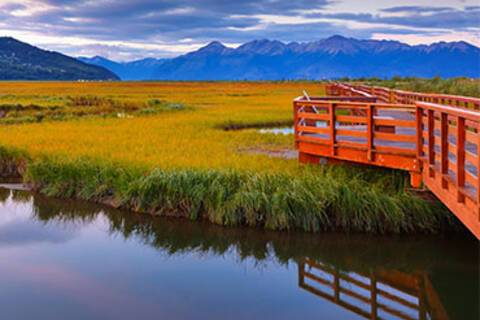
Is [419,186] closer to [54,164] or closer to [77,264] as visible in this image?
[77,264]

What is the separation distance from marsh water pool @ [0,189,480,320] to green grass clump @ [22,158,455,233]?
32cm

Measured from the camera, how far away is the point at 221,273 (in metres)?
11.6

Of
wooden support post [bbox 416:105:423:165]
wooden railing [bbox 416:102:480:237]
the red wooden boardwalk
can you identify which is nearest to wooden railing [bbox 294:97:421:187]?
the red wooden boardwalk

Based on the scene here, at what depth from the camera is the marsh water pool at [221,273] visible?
9930 millimetres

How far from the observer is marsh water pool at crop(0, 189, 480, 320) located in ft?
32.6

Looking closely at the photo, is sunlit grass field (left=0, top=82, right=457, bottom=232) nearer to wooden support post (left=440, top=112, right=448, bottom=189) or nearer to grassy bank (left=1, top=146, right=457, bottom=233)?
grassy bank (left=1, top=146, right=457, bottom=233)

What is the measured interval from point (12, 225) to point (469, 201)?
1133 cm

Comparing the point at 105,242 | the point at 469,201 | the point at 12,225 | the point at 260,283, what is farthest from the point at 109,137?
the point at 469,201

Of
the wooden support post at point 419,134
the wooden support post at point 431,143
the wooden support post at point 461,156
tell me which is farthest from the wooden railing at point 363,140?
the wooden support post at point 461,156

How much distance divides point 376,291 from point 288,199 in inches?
126

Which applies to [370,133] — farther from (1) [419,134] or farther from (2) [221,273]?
(2) [221,273]

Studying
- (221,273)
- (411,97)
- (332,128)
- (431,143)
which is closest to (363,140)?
(332,128)

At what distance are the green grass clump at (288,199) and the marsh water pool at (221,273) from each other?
32 centimetres

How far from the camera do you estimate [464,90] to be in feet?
103
